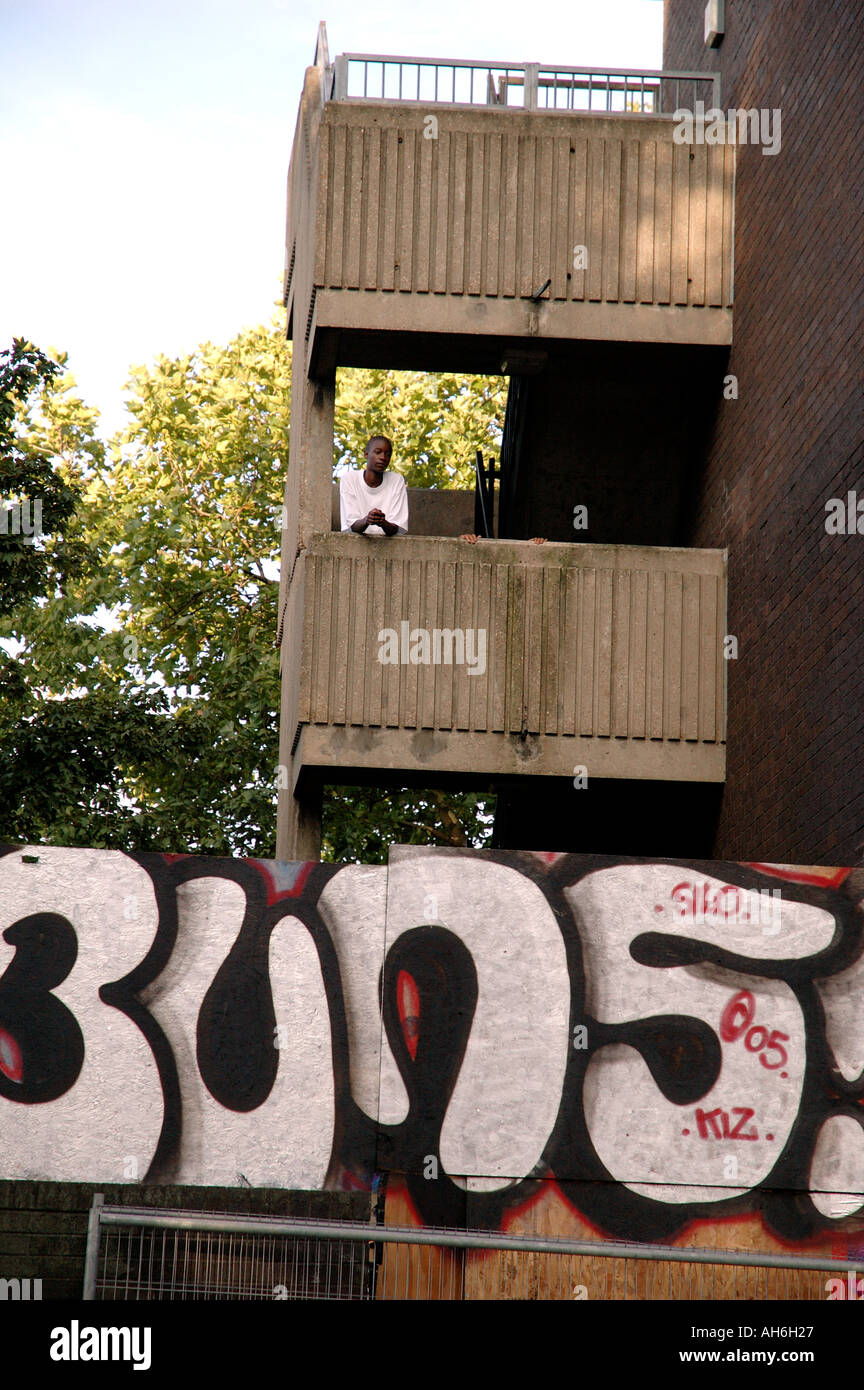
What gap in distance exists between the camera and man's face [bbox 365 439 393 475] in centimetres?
1521

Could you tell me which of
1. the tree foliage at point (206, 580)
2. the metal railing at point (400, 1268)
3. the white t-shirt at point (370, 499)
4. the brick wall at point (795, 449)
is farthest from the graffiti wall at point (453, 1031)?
the tree foliage at point (206, 580)

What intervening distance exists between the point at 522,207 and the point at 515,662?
4.10m

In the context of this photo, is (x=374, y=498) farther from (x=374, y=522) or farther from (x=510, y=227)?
(x=510, y=227)

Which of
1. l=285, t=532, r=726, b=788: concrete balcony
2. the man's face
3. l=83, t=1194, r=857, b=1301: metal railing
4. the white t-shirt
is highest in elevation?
the man's face

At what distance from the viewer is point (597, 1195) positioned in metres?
10.9

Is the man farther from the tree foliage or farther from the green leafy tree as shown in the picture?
the green leafy tree

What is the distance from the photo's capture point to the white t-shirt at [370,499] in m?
15.4

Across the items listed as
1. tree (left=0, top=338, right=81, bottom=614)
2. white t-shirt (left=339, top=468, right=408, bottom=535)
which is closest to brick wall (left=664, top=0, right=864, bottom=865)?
white t-shirt (left=339, top=468, right=408, bottom=535)

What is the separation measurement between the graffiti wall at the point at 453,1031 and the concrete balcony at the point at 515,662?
3536 millimetres

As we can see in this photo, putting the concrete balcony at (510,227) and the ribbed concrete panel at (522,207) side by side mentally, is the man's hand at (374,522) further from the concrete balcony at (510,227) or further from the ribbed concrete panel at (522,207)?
the ribbed concrete panel at (522,207)

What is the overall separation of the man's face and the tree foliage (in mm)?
9107

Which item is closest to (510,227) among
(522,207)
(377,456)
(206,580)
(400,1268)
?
(522,207)
